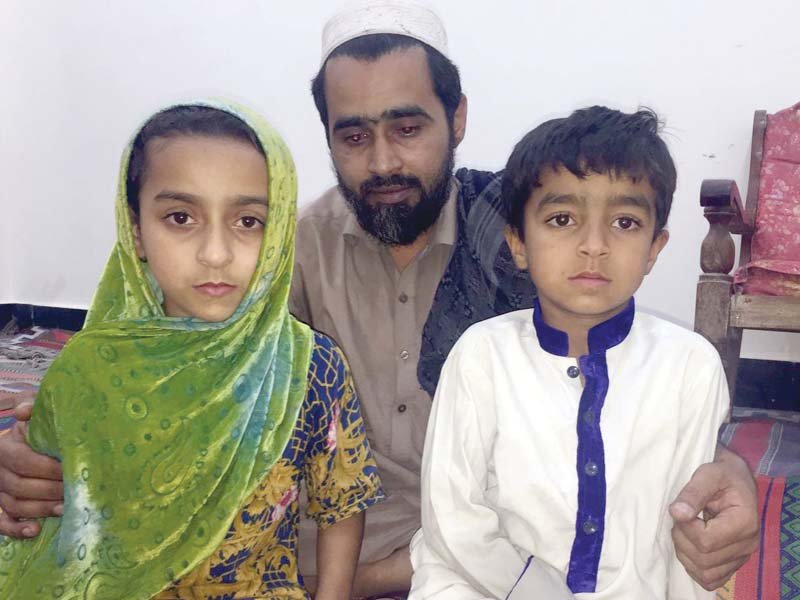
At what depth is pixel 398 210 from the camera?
5.56ft

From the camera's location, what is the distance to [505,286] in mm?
1688

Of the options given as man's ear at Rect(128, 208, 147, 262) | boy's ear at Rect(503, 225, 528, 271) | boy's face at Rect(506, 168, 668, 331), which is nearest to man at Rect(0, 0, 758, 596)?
boy's ear at Rect(503, 225, 528, 271)

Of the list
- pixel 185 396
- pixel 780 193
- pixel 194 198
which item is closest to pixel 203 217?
pixel 194 198

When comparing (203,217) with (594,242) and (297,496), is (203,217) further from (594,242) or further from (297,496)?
(594,242)

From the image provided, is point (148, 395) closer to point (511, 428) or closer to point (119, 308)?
point (119, 308)

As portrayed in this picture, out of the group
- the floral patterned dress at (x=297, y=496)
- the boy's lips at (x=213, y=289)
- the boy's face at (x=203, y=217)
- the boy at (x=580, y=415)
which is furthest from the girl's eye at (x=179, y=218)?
the boy at (x=580, y=415)

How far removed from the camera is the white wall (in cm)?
308

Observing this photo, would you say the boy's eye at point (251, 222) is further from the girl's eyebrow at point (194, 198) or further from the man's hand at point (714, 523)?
the man's hand at point (714, 523)

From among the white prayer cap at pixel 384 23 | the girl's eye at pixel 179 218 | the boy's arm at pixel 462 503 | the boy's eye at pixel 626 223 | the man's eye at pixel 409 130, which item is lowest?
the boy's arm at pixel 462 503

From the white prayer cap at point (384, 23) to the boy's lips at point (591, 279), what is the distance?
2.92ft

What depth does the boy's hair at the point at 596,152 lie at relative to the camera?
1.22 m

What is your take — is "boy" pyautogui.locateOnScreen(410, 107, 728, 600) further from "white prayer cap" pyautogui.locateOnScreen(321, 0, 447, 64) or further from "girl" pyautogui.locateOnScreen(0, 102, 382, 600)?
"white prayer cap" pyautogui.locateOnScreen(321, 0, 447, 64)

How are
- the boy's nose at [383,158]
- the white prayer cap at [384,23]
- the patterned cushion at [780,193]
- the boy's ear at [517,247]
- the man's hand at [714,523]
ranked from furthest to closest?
the patterned cushion at [780,193] → the white prayer cap at [384,23] → the boy's nose at [383,158] → the boy's ear at [517,247] → the man's hand at [714,523]

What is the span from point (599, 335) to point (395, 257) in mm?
679
